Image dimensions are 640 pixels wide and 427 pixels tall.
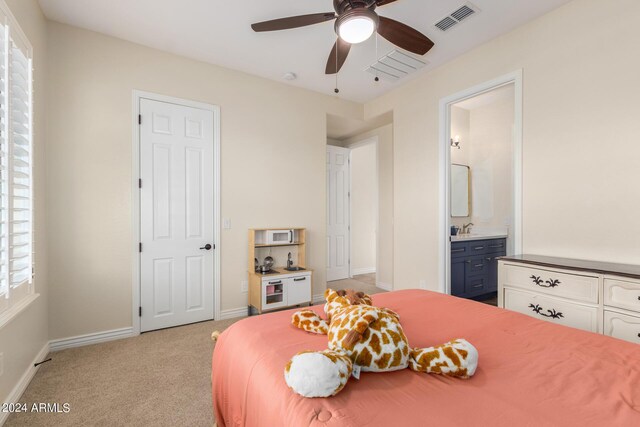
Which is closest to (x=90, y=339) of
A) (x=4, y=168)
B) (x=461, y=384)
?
A: (x=4, y=168)

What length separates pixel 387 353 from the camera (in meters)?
1.03

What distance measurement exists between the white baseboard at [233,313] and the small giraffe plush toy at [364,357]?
260 centimetres

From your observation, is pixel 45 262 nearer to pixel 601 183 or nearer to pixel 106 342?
pixel 106 342

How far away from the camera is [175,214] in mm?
3170

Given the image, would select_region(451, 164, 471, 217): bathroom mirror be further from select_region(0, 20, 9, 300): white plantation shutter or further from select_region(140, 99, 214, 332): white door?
select_region(0, 20, 9, 300): white plantation shutter

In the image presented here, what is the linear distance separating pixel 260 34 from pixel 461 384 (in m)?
3.05

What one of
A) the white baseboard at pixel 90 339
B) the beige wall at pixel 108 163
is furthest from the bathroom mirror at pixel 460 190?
the white baseboard at pixel 90 339

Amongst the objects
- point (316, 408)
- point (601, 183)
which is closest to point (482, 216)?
point (601, 183)

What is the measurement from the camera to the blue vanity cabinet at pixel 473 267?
3.64m

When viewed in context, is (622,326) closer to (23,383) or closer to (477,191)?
(477,191)

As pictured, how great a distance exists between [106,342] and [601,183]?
173 inches

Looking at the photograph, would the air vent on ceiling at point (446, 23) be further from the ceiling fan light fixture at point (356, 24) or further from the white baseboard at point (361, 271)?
the white baseboard at point (361, 271)

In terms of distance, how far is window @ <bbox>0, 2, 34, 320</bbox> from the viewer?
5.53 ft

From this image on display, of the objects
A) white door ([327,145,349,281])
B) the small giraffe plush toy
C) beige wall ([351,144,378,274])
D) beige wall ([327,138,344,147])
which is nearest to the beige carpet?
the small giraffe plush toy
